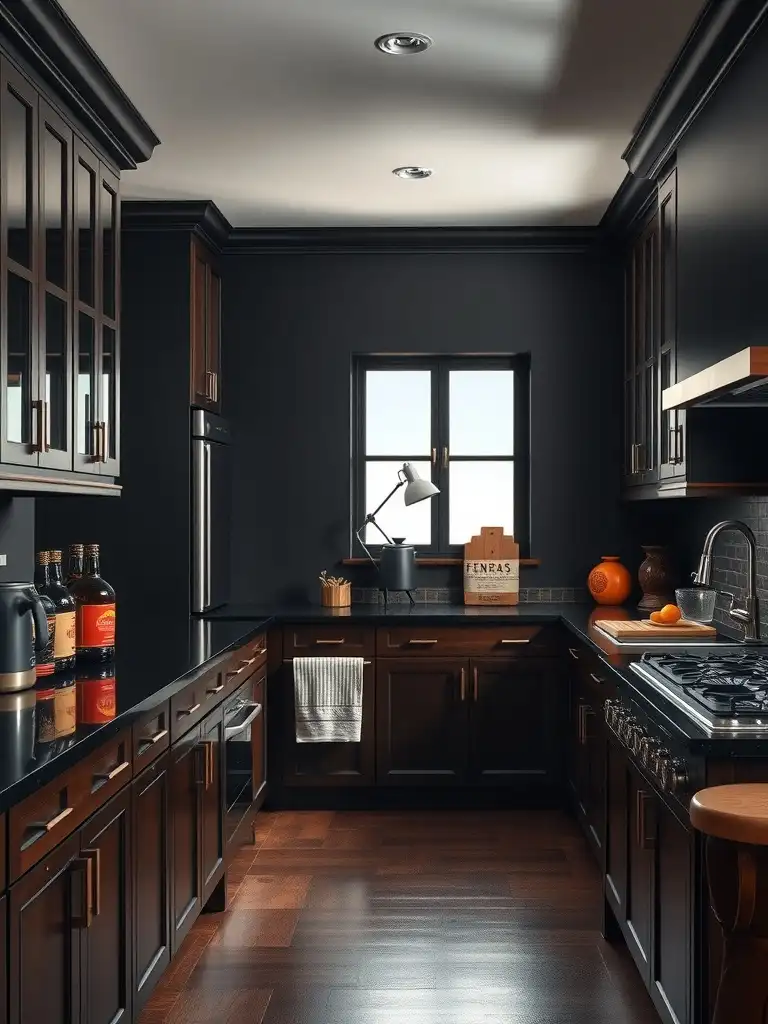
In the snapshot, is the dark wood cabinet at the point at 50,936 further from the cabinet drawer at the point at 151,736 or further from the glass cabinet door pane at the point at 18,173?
the glass cabinet door pane at the point at 18,173

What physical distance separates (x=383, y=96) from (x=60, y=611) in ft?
6.55

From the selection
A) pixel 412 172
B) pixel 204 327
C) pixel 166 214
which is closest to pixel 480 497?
pixel 204 327

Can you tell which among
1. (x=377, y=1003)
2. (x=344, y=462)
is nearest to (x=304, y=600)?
(x=344, y=462)

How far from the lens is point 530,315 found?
17.7ft

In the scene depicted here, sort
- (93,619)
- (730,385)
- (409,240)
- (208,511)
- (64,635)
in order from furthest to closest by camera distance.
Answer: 1. (409,240)
2. (208,511)
3. (93,619)
4. (64,635)
5. (730,385)

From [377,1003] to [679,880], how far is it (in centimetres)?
106

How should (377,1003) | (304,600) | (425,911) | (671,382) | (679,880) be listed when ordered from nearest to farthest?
(679,880), (377,1003), (425,911), (671,382), (304,600)

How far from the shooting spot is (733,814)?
1773mm

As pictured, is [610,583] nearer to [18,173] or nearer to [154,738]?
[154,738]

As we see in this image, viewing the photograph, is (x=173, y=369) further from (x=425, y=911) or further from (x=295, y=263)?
(x=425, y=911)

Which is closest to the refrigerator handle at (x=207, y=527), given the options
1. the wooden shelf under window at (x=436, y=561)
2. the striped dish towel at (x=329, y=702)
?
the striped dish towel at (x=329, y=702)

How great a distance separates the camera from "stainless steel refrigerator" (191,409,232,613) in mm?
4855

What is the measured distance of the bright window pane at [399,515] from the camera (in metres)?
5.51

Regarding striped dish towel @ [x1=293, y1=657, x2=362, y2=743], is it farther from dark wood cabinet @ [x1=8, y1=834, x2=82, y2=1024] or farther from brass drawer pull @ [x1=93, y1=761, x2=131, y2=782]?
dark wood cabinet @ [x1=8, y1=834, x2=82, y2=1024]
